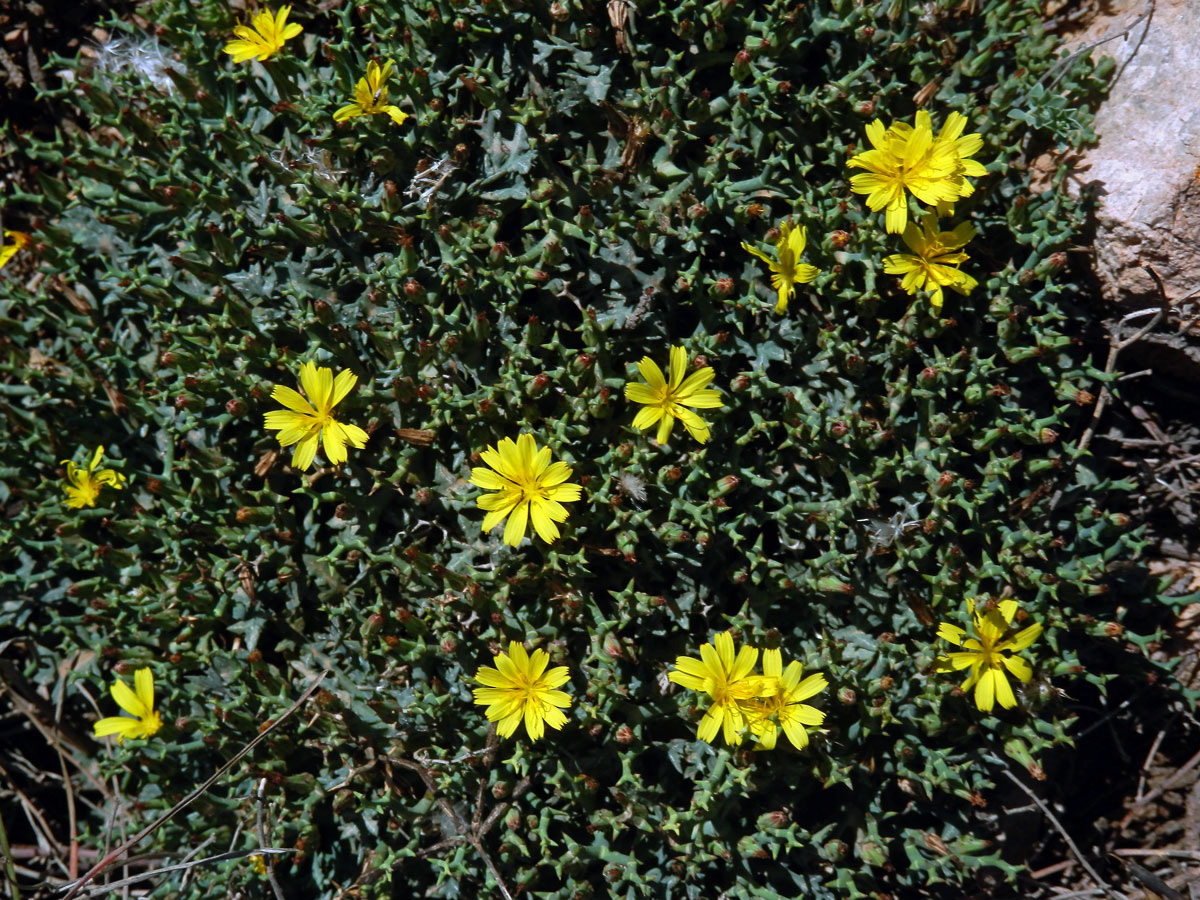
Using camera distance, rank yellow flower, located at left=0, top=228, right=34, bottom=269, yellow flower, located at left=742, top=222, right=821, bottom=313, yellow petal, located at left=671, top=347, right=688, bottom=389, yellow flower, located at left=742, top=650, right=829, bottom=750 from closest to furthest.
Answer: yellow flower, located at left=742, top=650, right=829, bottom=750
yellow petal, located at left=671, top=347, right=688, bottom=389
yellow flower, located at left=742, top=222, right=821, bottom=313
yellow flower, located at left=0, top=228, right=34, bottom=269

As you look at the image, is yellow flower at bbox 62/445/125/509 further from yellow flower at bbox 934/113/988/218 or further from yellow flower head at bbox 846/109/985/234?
yellow flower at bbox 934/113/988/218

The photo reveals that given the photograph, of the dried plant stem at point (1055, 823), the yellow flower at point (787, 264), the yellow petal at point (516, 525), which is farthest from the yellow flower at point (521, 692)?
the dried plant stem at point (1055, 823)

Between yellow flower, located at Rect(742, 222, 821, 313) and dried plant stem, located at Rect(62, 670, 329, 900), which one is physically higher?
Result: yellow flower, located at Rect(742, 222, 821, 313)

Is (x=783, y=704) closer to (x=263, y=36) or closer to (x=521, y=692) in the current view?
(x=521, y=692)

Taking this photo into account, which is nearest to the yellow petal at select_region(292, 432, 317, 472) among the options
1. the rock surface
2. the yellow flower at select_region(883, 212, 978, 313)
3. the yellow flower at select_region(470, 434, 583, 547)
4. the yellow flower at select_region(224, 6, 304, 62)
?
the yellow flower at select_region(470, 434, 583, 547)

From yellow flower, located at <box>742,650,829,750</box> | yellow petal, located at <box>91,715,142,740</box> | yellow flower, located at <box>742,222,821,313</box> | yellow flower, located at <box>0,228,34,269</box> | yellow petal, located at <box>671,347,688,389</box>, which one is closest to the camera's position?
yellow flower, located at <box>742,650,829,750</box>

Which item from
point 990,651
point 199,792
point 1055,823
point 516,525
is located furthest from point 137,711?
point 1055,823

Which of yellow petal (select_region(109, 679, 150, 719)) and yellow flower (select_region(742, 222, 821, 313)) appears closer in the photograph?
yellow flower (select_region(742, 222, 821, 313))

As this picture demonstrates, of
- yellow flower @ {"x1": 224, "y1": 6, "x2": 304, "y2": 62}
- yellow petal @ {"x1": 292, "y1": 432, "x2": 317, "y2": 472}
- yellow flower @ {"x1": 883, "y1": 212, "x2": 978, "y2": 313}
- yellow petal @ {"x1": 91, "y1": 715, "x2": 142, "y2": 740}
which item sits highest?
yellow flower @ {"x1": 224, "y1": 6, "x2": 304, "y2": 62}
